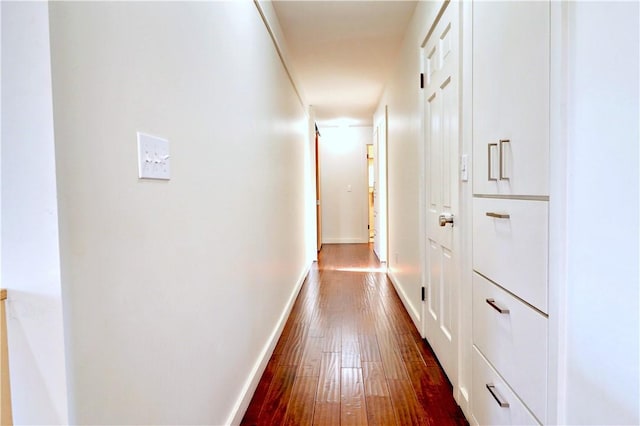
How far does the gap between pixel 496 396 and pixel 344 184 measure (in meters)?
6.05

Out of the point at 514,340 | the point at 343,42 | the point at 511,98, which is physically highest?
the point at 343,42

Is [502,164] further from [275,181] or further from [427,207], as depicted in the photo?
[275,181]

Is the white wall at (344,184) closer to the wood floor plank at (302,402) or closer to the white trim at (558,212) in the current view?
the wood floor plank at (302,402)

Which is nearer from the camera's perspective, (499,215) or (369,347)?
(499,215)

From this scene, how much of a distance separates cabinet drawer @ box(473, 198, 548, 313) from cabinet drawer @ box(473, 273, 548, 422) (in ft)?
0.16

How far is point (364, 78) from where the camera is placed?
405 centimetres

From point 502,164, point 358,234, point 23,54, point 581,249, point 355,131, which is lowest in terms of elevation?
point 358,234

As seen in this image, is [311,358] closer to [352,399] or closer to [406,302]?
[352,399]

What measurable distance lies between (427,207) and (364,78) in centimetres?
240

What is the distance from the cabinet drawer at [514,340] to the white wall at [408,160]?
3.41 ft

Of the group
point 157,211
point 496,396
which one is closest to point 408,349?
point 496,396

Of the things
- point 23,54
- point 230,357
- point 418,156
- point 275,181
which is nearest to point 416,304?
point 418,156

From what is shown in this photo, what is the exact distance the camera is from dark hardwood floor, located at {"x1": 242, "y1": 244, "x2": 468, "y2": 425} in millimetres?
1555

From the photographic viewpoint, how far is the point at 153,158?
32.9 inches
